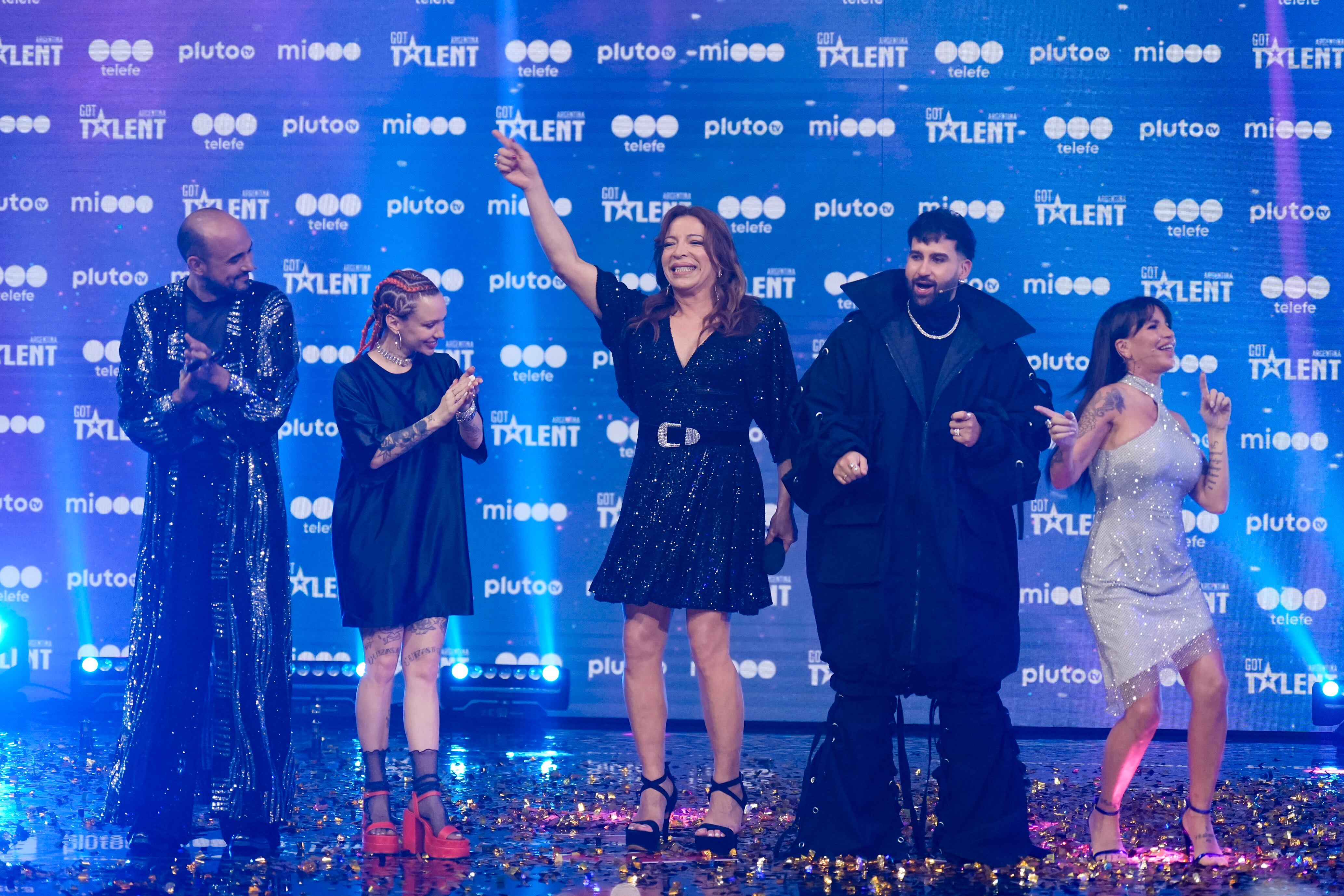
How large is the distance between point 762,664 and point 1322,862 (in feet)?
8.10

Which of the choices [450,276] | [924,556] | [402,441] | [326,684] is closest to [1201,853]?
[924,556]

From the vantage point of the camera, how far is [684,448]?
347cm

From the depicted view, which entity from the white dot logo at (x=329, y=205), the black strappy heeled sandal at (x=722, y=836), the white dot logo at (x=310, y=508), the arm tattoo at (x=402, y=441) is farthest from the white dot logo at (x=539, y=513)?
the black strappy heeled sandal at (x=722, y=836)

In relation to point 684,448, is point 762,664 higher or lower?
lower

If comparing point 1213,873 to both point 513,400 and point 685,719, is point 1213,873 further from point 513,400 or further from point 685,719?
point 513,400

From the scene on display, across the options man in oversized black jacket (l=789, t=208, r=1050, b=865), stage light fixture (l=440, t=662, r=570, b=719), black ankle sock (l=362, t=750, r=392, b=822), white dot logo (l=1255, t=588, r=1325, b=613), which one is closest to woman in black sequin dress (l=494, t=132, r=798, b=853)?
man in oversized black jacket (l=789, t=208, r=1050, b=865)

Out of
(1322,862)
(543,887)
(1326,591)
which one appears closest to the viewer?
(543,887)

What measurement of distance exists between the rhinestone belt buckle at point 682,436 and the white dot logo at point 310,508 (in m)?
2.47

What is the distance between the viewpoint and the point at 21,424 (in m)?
5.57

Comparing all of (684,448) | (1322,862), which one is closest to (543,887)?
(684,448)

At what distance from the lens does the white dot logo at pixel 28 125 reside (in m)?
5.59

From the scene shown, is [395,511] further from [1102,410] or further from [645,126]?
[645,126]

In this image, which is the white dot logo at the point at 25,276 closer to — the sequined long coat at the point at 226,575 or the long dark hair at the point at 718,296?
the sequined long coat at the point at 226,575

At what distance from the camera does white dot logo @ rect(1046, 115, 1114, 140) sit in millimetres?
5305
